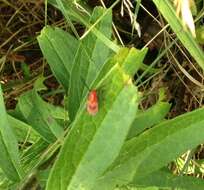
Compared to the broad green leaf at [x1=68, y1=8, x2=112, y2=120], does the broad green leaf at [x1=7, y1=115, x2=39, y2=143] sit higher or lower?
lower

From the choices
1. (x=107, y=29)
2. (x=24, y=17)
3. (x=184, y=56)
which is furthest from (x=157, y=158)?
(x=24, y=17)

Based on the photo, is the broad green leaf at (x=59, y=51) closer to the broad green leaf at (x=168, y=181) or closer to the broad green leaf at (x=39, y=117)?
the broad green leaf at (x=39, y=117)

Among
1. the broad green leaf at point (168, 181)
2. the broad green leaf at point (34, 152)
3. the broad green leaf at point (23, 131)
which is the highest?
the broad green leaf at point (23, 131)

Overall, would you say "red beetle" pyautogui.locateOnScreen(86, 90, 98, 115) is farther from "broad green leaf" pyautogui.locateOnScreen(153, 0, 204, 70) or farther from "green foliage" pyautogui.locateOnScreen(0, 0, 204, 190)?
"broad green leaf" pyautogui.locateOnScreen(153, 0, 204, 70)

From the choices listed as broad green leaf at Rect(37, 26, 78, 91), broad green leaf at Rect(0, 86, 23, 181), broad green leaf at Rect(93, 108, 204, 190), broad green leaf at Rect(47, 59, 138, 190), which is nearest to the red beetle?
broad green leaf at Rect(47, 59, 138, 190)

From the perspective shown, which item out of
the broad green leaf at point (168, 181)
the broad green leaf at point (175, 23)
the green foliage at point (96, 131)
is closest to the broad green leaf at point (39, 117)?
the green foliage at point (96, 131)

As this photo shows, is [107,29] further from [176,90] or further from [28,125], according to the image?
[176,90]
